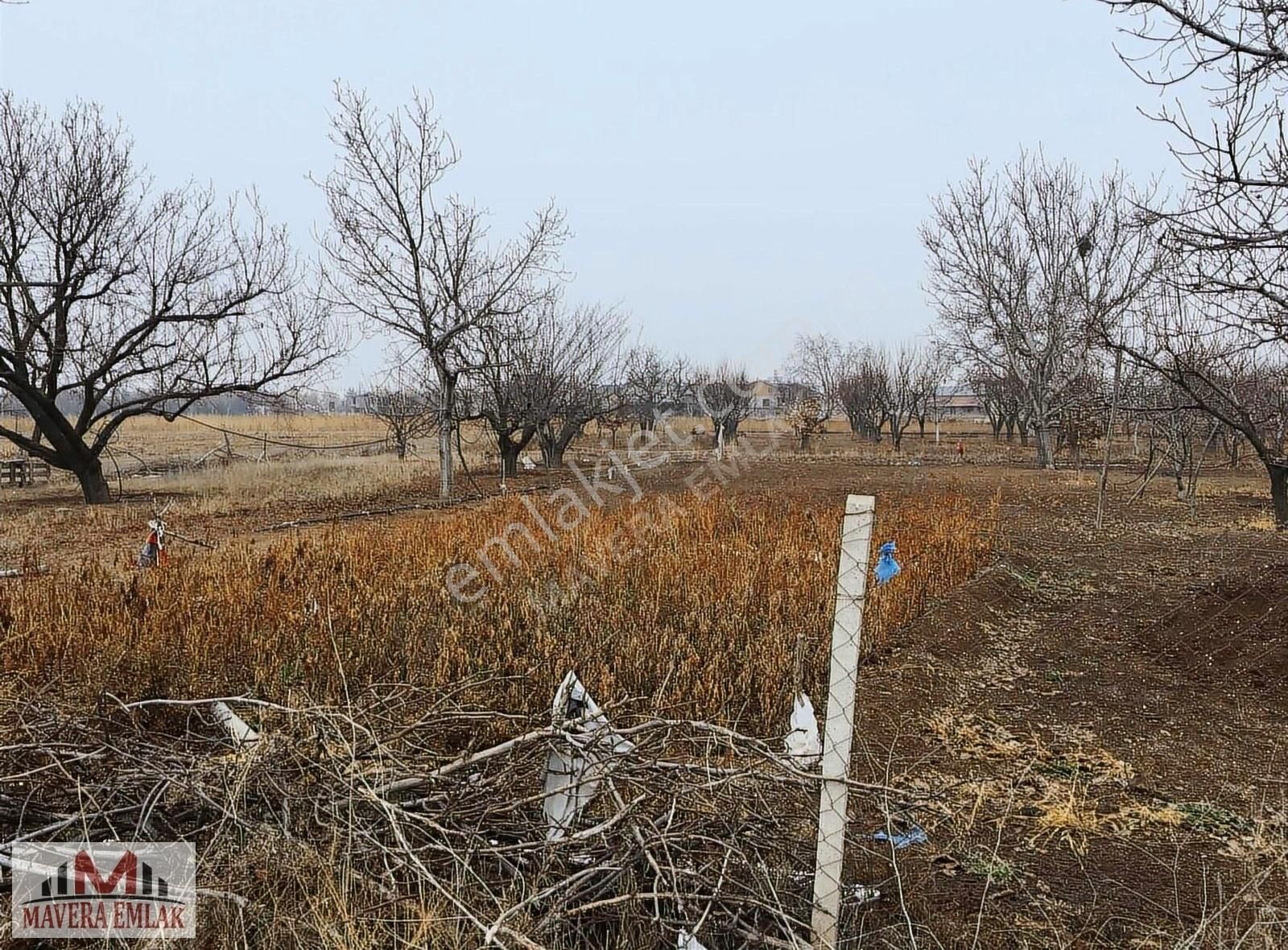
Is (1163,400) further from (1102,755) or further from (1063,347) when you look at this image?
(1102,755)

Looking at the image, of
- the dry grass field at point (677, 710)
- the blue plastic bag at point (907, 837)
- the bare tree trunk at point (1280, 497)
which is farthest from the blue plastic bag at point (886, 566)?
the bare tree trunk at point (1280, 497)

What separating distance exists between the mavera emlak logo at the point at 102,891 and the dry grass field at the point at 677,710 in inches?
3.5

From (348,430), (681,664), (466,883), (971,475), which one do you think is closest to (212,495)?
(681,664)

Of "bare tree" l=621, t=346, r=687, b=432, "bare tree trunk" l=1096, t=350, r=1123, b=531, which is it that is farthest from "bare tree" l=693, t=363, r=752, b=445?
"bare tree trunk" l=1096, t=350, r=1123, b=531

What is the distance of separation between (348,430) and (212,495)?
85.9 ft

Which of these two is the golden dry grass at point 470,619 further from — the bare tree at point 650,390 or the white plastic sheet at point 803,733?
the bare tree at point 650,390

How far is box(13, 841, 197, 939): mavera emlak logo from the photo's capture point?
194cm

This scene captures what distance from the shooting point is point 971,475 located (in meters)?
15.9

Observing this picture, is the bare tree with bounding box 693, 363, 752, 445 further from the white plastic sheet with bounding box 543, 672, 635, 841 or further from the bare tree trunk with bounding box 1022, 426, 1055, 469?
the white plastic sheet with bounding box 543, 672, 635, 841

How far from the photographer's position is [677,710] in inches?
143

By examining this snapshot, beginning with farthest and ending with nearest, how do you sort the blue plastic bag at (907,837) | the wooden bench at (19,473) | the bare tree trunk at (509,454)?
the bare tree trunk at (509,454)
the wooden bench at (19,473)
the blue plastic bag at (907,837)

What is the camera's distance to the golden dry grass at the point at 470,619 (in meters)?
3.66

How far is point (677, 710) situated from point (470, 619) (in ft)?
5.29

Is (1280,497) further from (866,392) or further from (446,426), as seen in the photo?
(866,392)
